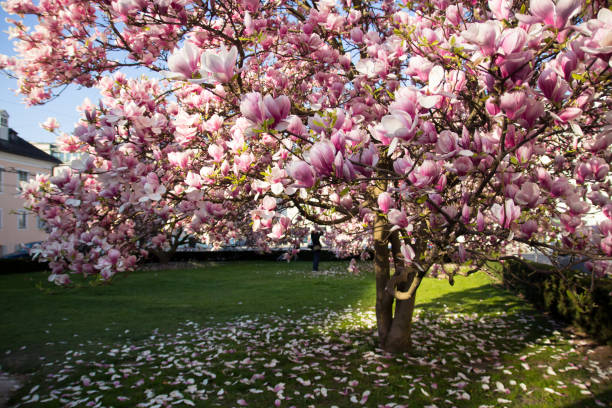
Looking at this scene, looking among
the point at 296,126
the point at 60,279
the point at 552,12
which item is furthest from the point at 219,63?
the point at 60,279

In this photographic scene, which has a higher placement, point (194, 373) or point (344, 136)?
point (344, 136)

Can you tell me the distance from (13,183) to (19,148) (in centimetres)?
316

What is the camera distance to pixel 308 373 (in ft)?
17.5

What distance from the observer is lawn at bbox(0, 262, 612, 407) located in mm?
4625

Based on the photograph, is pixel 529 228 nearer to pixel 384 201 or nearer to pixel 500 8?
pixel 384 201

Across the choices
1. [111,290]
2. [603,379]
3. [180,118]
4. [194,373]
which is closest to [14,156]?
[111,290]

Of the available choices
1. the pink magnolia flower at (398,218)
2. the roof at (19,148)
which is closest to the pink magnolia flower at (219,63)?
the pink magnolia flower at (398,218)

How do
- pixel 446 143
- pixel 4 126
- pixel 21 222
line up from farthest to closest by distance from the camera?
pixel 21 222 < pixel 4 126 < pixel 446 143

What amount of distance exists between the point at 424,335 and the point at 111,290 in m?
11.1

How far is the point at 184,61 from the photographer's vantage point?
181cm

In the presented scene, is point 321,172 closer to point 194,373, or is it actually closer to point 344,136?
point 344,136

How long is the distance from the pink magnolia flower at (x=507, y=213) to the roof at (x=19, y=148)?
36173 mm

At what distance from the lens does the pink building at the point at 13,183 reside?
2923cm

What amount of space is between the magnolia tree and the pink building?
2982 centimetres
